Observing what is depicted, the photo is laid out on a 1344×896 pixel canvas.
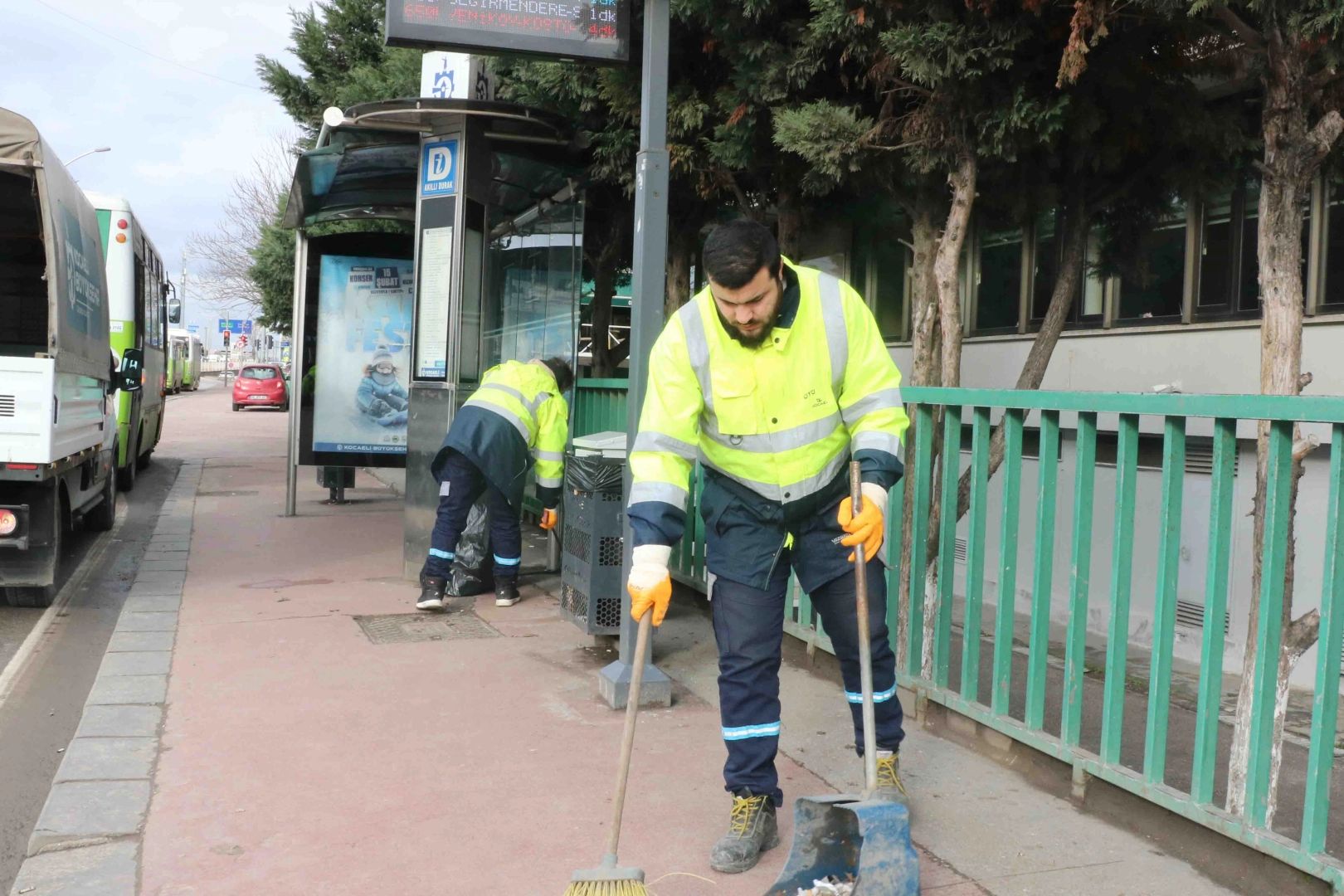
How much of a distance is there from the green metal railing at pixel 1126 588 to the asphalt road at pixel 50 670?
125 inches

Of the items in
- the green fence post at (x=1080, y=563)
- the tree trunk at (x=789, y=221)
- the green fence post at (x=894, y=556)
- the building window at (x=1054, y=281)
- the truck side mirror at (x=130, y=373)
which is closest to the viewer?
the green fence post at (x=1080, y=563)

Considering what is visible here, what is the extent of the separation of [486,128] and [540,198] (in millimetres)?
1429

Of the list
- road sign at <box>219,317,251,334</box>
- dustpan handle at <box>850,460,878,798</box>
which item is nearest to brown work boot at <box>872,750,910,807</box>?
dustpan handle at <box>850,460,878,798</box>

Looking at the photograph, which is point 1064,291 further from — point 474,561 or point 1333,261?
point 474,561

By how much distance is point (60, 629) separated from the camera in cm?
710

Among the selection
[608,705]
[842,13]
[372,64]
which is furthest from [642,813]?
[372,64]

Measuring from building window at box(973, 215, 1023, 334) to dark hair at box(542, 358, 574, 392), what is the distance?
10.9 ft

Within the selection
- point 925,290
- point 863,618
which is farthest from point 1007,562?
point 925,290

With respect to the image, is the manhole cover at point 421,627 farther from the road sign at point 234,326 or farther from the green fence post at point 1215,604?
the road sign at point 234,326

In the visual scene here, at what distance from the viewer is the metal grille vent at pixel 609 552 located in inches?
241

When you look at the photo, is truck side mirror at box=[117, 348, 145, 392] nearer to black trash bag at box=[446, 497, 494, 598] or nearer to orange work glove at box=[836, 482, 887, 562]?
black trash bag at box=[446, 497, 494, 598]

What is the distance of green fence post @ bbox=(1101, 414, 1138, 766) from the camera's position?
374cm

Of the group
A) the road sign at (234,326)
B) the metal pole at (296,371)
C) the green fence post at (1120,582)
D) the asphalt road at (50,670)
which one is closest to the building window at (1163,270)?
the green fence post at (1120,582)

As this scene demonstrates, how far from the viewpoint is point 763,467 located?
366 centimetres
